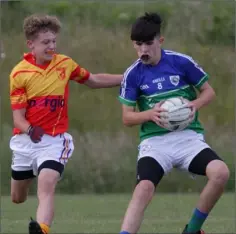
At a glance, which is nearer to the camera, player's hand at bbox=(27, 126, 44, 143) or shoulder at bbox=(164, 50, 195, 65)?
shoulder at bbox=(164, 50, 195, 65)

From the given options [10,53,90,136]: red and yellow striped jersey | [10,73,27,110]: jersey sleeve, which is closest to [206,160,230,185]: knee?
[10,53,90,136]: red and yellow striped jersey

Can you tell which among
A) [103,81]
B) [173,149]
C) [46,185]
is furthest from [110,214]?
Answer: [173,149]

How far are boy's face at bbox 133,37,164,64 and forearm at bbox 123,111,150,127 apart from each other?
434 millimetres

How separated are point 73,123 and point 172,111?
12.9 m

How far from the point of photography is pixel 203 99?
8055mm

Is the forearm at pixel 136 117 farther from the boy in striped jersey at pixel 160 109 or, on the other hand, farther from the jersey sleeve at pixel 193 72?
the jersey sleeve at pixel 193 72

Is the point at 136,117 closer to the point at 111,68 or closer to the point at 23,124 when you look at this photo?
the point at 23,124

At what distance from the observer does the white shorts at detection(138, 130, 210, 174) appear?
26.1ft

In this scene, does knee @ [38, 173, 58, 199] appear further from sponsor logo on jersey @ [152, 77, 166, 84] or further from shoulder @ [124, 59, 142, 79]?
sponsor logo on jersey @ [152, 77, 166, 84]

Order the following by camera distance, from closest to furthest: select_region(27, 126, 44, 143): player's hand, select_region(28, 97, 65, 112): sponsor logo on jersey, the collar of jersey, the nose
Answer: the nose, select_region(27, 126, 44, 143): player's hand, select_region(28, 97, 65, 112): sponsor logo on jersey, the collar of jersey

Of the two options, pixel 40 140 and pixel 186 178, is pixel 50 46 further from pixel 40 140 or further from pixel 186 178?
pixel 186 178

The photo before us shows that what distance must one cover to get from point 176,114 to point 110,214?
5.32 m

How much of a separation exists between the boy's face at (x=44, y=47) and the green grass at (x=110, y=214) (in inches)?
98.8

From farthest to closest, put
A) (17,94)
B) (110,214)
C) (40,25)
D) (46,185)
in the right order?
(110,214) → (40,25) → (17,94) → (46,185)
